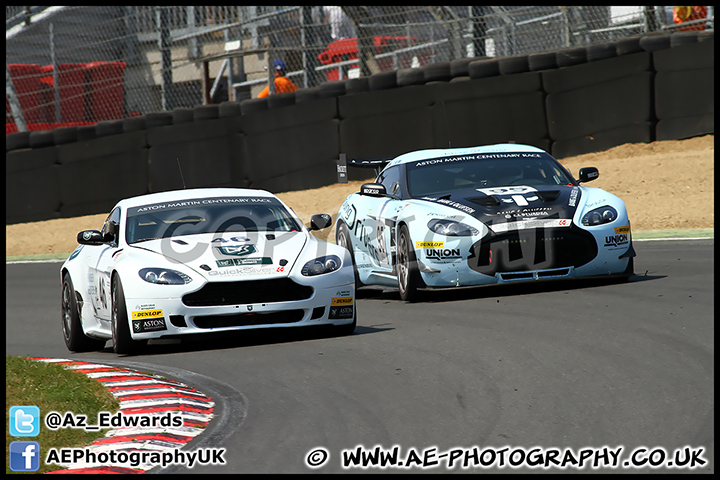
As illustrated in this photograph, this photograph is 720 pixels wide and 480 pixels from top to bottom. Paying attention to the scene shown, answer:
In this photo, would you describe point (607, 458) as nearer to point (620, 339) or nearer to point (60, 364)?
point (620, 339)

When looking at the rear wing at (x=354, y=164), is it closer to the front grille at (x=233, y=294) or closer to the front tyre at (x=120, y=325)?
the front grille at (x=233, y=294)

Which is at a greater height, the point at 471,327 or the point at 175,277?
the point at 175,277

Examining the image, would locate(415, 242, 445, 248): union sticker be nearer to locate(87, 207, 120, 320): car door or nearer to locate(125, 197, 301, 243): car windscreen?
locate(125, 197, 301, 243): car windscreen

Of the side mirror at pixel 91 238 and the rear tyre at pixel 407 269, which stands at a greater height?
the side mirror at pixel 91 238

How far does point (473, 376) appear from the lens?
20.8 ft

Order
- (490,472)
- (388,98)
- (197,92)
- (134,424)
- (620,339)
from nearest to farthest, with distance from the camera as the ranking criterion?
(490,472)
(134,424)
(620,339)
(388,98)
(197,92)

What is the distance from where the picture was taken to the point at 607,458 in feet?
14.6

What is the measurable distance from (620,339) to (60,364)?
366 cm

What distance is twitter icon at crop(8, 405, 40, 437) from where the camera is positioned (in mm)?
5047

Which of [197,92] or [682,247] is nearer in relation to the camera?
[682,247]

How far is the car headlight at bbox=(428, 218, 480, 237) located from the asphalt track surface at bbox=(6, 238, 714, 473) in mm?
619

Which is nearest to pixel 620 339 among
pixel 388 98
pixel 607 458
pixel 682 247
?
pixel 607 458

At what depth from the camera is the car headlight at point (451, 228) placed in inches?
370

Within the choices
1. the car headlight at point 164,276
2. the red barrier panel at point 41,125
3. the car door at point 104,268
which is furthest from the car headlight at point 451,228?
the red barrier panel at point 41,125
